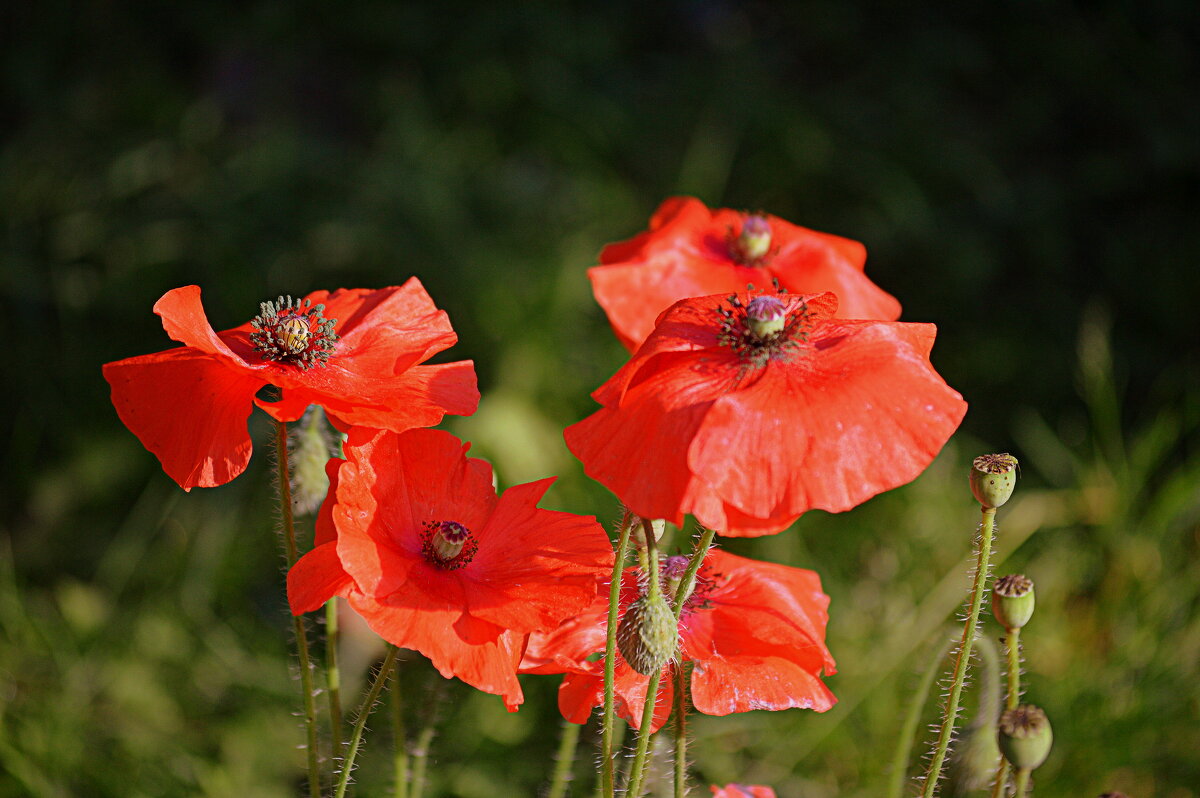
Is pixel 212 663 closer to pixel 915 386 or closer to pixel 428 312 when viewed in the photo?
pixel 428 312

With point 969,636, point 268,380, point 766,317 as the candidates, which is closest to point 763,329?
A: point 766,317

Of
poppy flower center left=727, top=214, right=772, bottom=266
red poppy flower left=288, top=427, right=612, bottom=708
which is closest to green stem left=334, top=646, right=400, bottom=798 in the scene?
red poppy flower left=288, top=427, right=612, bottom=708

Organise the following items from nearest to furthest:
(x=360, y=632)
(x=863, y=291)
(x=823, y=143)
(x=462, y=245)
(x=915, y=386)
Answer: (x=915, y=386) < (x=863, y=291) < (x=360, y=632) < (x=462, y=245) < (x=823, y=143)

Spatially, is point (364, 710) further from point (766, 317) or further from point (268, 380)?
point (766, 317)

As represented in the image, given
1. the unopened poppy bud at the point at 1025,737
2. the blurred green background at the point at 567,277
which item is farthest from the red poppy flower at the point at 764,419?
the blurred green background at the point at 567,277

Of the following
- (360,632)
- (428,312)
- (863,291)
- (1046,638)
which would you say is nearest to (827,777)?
(1046,638)

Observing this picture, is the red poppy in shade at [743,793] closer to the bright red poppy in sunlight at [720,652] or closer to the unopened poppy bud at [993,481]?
the bright red poppy in sunlight at [720,652]
